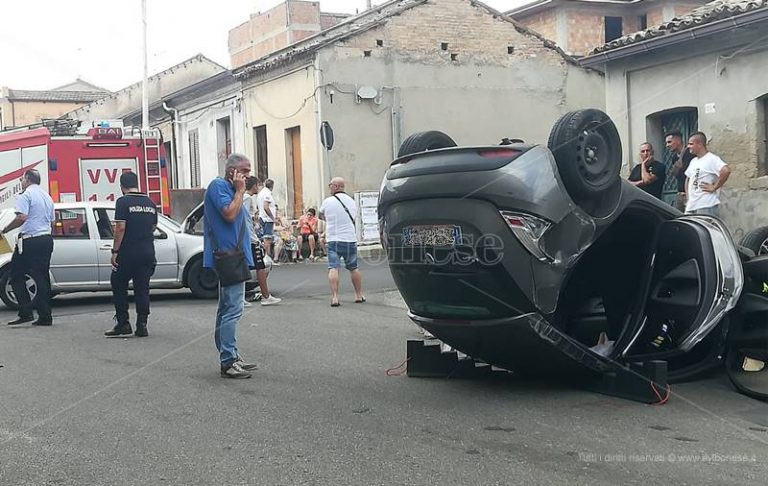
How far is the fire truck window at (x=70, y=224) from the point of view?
1264cm

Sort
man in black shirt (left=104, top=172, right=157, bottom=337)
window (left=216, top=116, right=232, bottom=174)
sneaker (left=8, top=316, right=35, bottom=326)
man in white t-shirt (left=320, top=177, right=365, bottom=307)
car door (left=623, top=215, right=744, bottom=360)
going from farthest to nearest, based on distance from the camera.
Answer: window (left=216, top=116, right=232, bottom=174), man in white t-shirt (left=320, top=177, right=365, bottom=307), sneaker (left=8, top=316, right=35, bottom=326), man in black shirt (left=104, top=172, right=157, bottom=337), car door (left=623, top=215, right=744, bottom=360)

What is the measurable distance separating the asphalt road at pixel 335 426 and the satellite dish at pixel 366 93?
15.2 metres

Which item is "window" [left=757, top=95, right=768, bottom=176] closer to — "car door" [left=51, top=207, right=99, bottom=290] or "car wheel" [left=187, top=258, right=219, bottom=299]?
"car wheel" [left=187, top=258, right=219, bottom=299]

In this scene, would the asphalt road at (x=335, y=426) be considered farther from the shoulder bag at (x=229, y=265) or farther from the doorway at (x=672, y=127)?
the doorway at (x=672, y=127)

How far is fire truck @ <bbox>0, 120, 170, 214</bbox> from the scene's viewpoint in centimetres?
1652

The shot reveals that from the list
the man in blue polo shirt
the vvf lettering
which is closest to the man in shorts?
the man in blue polo shirt

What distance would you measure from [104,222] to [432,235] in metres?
8.00

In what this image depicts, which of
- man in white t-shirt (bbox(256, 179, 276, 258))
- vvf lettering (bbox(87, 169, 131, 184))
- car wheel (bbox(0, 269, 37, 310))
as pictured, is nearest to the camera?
car wheel (bbox(0, 269, 37, 310))

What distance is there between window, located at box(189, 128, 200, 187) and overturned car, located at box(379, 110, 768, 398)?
25.6 metres

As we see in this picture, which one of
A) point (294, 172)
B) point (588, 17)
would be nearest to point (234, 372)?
point (294, 172)

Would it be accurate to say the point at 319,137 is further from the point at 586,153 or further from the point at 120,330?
the point at 586,153

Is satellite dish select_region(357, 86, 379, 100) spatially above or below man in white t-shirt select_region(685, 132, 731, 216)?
above

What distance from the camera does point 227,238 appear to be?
730 centimetres

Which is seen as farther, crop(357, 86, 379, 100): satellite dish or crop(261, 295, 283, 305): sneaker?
crop(357, 86, 379, 100): satellite dish
